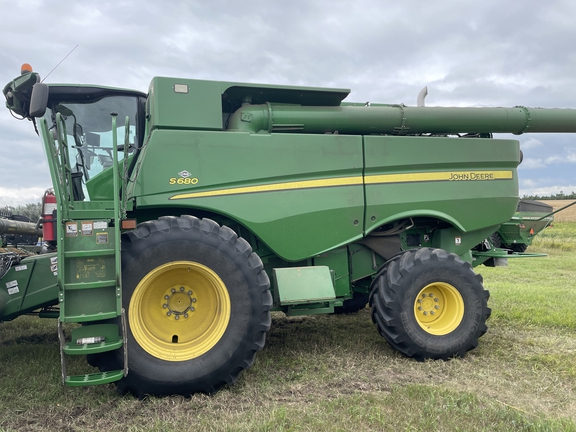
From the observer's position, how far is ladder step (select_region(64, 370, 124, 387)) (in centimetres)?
293

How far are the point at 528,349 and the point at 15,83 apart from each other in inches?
219

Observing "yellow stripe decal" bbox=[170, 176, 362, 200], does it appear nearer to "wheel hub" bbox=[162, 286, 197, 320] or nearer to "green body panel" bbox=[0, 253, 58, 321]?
"wheel hub" bbox=[162, 286, 197, 320]

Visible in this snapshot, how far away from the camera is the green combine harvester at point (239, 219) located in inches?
130

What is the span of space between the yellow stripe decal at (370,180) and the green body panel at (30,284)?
1352 millimetres

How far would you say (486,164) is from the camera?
4.84 m

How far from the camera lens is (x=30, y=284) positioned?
4.00m

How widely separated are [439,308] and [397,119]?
202cm

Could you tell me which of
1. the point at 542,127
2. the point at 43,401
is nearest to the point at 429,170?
the point at 542,127

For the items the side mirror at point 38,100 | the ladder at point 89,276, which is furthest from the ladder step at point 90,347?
the side mirror at point 38,100

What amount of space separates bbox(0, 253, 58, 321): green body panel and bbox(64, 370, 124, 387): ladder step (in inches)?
49.9

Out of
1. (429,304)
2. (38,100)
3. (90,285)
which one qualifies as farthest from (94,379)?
(429,304)

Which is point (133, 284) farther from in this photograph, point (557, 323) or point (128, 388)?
point (557, 323)

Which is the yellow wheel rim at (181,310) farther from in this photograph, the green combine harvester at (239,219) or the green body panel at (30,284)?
the green body panel at (30,284)

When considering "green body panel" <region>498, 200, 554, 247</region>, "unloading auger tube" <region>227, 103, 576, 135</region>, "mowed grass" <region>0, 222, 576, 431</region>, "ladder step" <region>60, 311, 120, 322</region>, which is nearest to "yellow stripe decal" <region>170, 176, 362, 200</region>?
"unloading auger tube" <region>227, 103, 576, 135</region>
